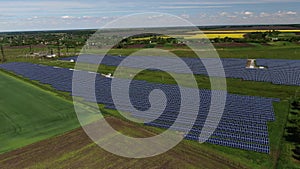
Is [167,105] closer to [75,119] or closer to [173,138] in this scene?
[173,138]

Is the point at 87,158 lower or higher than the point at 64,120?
lower

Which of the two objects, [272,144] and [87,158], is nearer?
[87,158]

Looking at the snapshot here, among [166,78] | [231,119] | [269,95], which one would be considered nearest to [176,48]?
[166,78]

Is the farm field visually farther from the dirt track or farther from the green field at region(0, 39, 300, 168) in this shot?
the dirt track

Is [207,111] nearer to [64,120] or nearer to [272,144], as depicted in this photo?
[272,144]

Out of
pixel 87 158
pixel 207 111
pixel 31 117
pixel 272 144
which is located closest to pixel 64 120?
pixel 31 117

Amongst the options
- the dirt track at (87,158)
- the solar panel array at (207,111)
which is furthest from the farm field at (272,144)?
the dirt track at (87,158)
